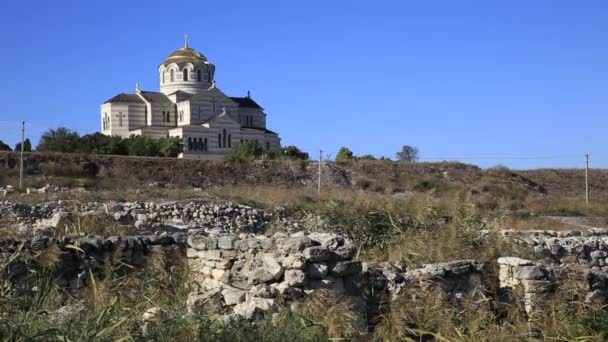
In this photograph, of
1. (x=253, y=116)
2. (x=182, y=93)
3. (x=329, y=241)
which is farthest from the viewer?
(x=253, y=116)

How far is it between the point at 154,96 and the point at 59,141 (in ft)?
74.9

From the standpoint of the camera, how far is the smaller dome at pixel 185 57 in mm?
81188

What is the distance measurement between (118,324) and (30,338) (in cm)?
55

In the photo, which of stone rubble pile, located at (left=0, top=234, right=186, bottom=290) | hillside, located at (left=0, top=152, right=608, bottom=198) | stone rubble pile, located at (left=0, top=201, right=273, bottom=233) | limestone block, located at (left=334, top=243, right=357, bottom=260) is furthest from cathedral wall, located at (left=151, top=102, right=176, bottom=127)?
limestone block, located at (left=334, top=243, right=357, bottom=260)

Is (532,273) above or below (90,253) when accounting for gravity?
below

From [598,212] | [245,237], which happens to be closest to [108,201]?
[245,237]

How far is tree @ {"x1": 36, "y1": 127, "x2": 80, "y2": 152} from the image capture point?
186 feet

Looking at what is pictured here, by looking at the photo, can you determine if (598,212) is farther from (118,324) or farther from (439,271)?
(118,324)

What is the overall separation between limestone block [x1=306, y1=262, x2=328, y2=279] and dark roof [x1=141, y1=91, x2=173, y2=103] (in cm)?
7217

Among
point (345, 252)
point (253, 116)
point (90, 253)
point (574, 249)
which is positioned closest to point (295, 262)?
point (345, 252)

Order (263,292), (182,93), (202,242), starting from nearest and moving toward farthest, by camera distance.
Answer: (263,292)
(202,242)
(182,93)

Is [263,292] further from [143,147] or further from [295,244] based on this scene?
[143,147]

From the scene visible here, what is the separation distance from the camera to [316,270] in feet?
25.5

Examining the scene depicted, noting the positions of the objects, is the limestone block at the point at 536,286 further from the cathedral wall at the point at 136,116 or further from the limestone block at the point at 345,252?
the cathedral wall at the point at 136,116
